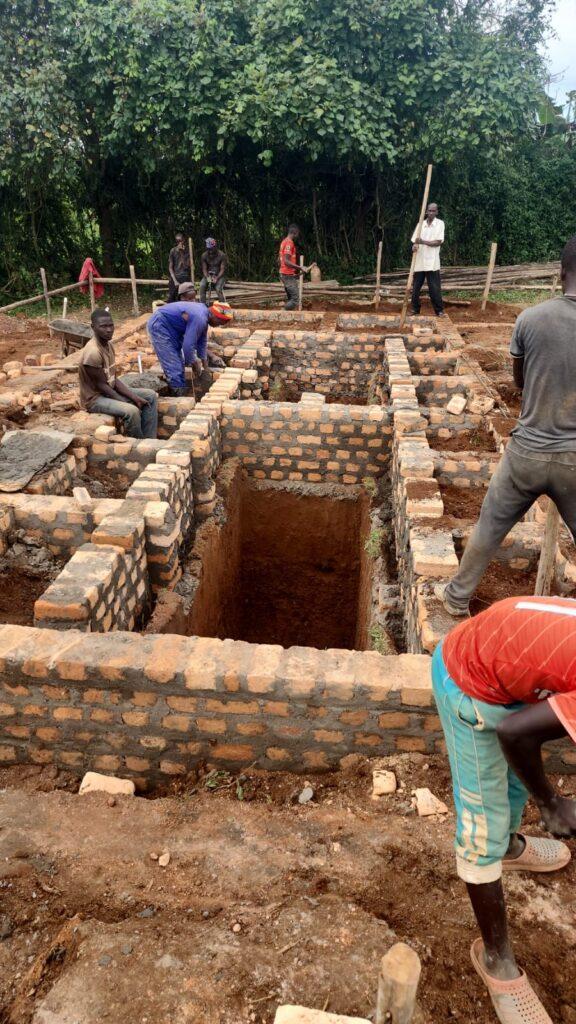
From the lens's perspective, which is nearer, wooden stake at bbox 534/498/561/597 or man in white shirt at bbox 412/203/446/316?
wooden stake at bbox 534/498/561/597

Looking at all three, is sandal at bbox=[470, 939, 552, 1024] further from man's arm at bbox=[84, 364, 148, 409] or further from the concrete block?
man's arm at bbox=[84, 364, 148, 409]

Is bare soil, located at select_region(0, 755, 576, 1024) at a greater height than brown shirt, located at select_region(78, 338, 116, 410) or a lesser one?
lesser

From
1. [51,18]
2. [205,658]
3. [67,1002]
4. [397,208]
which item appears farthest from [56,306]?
[67,1002]

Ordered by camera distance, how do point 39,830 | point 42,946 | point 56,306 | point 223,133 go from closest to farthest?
point 42,946 → point 39,830 → point 223,133 → point 56,306

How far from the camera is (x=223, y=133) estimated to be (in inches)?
470

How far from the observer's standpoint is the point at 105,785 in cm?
276

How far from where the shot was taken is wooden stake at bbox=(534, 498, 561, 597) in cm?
306

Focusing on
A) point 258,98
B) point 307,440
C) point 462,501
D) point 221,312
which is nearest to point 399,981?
point 462,501

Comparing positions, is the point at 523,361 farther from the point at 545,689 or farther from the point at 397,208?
the point at 397,208

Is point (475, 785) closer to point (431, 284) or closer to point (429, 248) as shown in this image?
point (429, 248)

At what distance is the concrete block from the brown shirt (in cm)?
399

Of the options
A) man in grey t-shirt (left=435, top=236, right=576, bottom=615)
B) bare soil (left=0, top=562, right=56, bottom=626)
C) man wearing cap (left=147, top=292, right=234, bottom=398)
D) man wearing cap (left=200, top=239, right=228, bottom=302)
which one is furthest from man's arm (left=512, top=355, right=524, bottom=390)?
man wearing cap (left=200, top=239, right=228, bottom=302)

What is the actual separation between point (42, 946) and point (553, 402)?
2724 mm

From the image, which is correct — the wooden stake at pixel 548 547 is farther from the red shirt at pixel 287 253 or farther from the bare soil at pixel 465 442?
the red shirt at pixel 287 253
